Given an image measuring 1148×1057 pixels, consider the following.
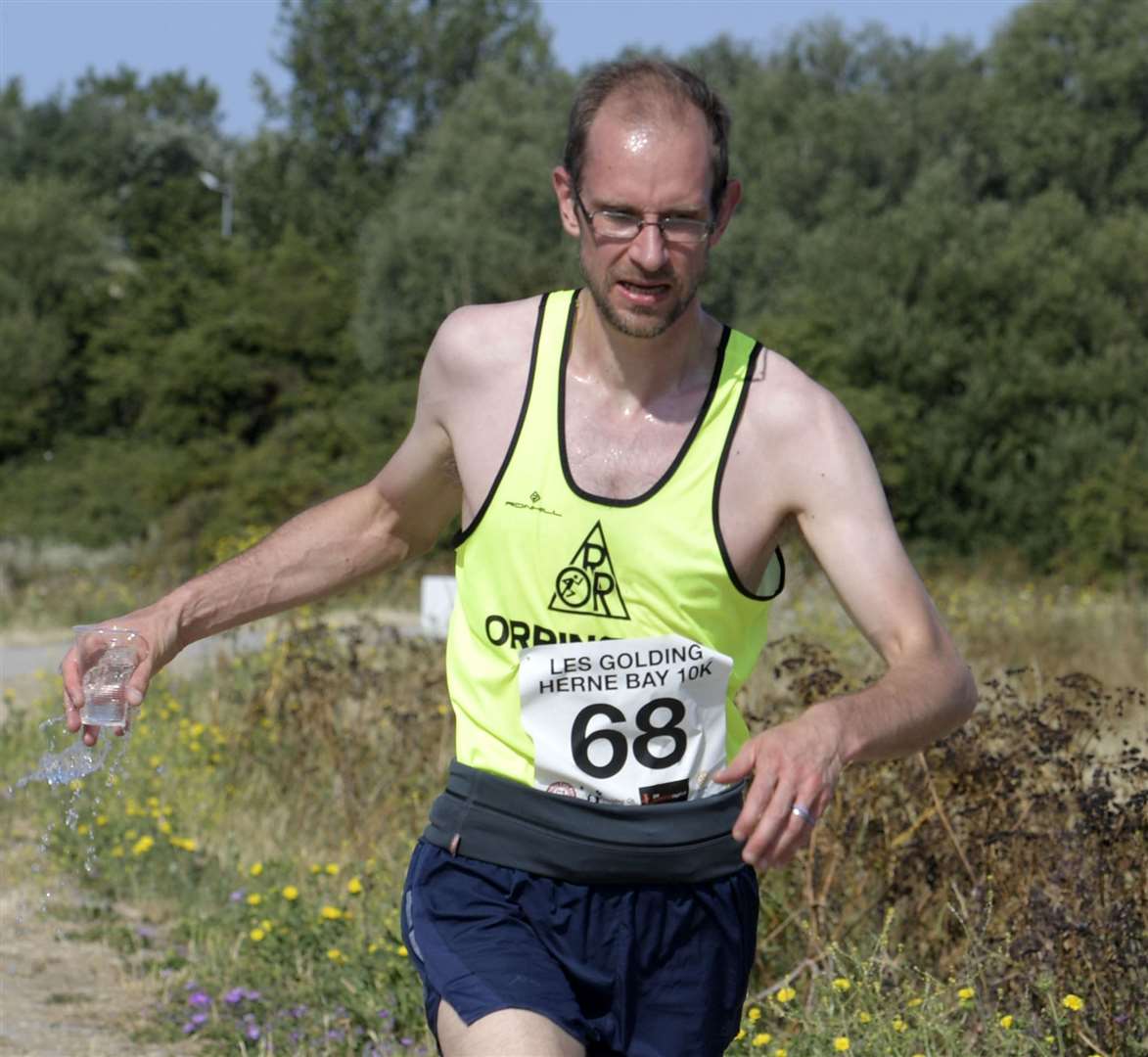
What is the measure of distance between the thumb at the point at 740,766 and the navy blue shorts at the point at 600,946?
1.87 ft

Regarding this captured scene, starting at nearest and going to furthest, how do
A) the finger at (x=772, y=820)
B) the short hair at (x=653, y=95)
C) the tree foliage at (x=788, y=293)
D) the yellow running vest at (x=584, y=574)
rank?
the finger at (x=772, y=820)
the yellow running vest at (x=584, y=574)
the short hair at (x=653, y=95)
the tree foliage at (x=788, y=293)

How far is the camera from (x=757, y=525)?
2777mm

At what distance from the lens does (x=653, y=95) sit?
2.82 meters

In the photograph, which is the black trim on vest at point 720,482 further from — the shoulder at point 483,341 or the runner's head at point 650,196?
the shoulder at point 483,341

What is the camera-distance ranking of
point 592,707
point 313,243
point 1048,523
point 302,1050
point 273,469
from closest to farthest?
point 592,707 < point 302,1050 < point 1048,523 < point 273,469 < point 313,243

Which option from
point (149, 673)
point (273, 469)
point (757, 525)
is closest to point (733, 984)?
point (757, 525)

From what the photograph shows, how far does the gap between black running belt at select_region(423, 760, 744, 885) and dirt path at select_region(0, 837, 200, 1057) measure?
8.65 feet

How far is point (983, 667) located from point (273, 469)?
2200cm

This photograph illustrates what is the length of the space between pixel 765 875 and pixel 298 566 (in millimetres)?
2405

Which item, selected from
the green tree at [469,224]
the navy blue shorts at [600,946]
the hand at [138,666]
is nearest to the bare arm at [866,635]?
the navy blue shorts at [600,946]

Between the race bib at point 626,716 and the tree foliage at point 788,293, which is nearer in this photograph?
the race bib at point 626,716

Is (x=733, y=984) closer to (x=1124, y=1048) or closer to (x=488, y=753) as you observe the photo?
(x=488, y=753)

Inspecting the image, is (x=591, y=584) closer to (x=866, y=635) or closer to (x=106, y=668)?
(x=866, y=635)

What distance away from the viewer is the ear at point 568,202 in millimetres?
2941
